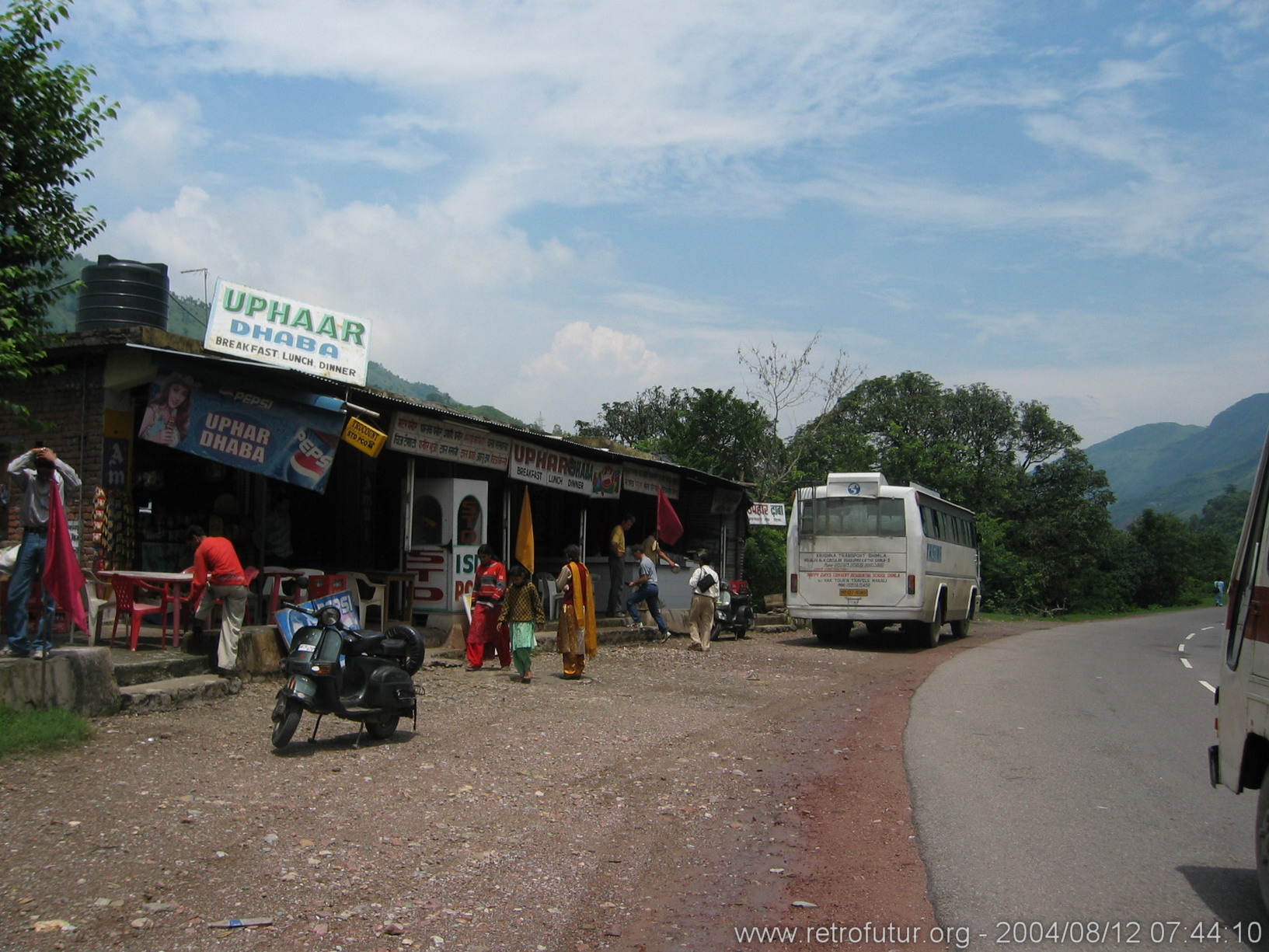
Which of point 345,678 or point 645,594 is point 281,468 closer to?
point 345,678

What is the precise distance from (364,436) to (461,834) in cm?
658

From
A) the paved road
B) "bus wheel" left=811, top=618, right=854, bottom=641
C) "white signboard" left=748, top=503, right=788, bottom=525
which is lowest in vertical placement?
the paved road

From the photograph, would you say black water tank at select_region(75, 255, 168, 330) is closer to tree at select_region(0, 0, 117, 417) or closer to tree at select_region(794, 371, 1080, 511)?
tree at select_region(0, 0, 117, 417)

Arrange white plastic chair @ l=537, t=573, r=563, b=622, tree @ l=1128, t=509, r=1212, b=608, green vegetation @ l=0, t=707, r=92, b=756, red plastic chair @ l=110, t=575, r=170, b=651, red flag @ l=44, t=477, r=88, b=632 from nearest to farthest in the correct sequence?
green vegetation @ l=0, t=707, r=92, b=756
red flag @ l=44, t=477, r=88, b=632
red plastic chair @ l=110, t=575, r=170, b=651
white plastic chair @ l=537, t=573, r=563, b=622
tree @ l=1128, t=509, r=1212, b=608

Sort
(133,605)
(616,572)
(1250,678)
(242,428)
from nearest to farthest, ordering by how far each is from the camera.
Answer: (1250,678) < (133,605) < (242,428) < (616,572)

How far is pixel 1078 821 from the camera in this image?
20.3 feet

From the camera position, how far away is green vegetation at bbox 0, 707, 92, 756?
6738 mm

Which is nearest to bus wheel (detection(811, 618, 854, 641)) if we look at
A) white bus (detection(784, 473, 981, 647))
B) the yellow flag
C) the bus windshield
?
white bus (detection(784, 473, 981, 647))

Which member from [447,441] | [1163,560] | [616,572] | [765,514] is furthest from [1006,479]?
[447,441]

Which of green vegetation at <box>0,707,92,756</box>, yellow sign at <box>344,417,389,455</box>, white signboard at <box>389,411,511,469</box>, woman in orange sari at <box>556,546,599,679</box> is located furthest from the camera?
white signboard at <box>389,411,511,469</box>

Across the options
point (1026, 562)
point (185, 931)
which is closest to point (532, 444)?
point (185, 931)

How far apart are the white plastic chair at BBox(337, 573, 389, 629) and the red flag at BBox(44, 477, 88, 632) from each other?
14.2 ft

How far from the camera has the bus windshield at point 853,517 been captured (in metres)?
18.3

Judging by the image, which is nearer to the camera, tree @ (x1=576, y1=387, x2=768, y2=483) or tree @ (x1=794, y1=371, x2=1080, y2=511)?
tree @ (x1=576, y1=387, x2=768, y2=483)
